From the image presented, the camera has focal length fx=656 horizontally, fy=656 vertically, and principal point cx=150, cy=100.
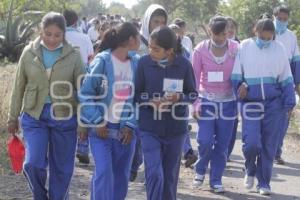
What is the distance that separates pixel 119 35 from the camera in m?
5.57

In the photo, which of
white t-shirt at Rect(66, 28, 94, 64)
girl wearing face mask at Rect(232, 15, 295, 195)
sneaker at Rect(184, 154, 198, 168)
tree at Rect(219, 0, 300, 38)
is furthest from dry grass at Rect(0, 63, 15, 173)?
tree at Rect(219, 0, 300, 38)

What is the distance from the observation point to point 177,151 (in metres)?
5.69

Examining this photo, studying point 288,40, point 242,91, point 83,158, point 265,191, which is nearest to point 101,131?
point 242,91

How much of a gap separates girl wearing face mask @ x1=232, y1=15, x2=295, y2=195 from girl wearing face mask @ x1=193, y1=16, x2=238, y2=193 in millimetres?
177

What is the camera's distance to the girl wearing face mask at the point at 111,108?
5418mm

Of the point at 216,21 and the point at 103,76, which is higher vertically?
the point at 216,21

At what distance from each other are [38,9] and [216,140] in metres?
15.6

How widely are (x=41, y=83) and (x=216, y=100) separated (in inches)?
93.5

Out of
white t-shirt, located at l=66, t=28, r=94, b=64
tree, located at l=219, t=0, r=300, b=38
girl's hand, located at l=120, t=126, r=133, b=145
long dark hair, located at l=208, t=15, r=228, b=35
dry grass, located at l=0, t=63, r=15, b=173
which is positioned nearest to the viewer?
girl's hand, located at l=120, t=126, r=133, b=145

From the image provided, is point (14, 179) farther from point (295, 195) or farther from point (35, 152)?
point (295, 195)

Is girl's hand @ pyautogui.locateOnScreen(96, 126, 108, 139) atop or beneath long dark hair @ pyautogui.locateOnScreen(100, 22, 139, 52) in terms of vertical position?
beneath

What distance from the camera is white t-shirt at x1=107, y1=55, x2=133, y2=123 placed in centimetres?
555

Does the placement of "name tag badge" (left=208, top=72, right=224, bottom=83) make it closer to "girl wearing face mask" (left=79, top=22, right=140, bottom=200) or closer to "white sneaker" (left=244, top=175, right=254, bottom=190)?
"white sneaker" (left=244, top=175, right=254, bottom=190)

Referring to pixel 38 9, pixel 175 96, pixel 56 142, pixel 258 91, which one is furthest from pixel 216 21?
pixel 38 9
